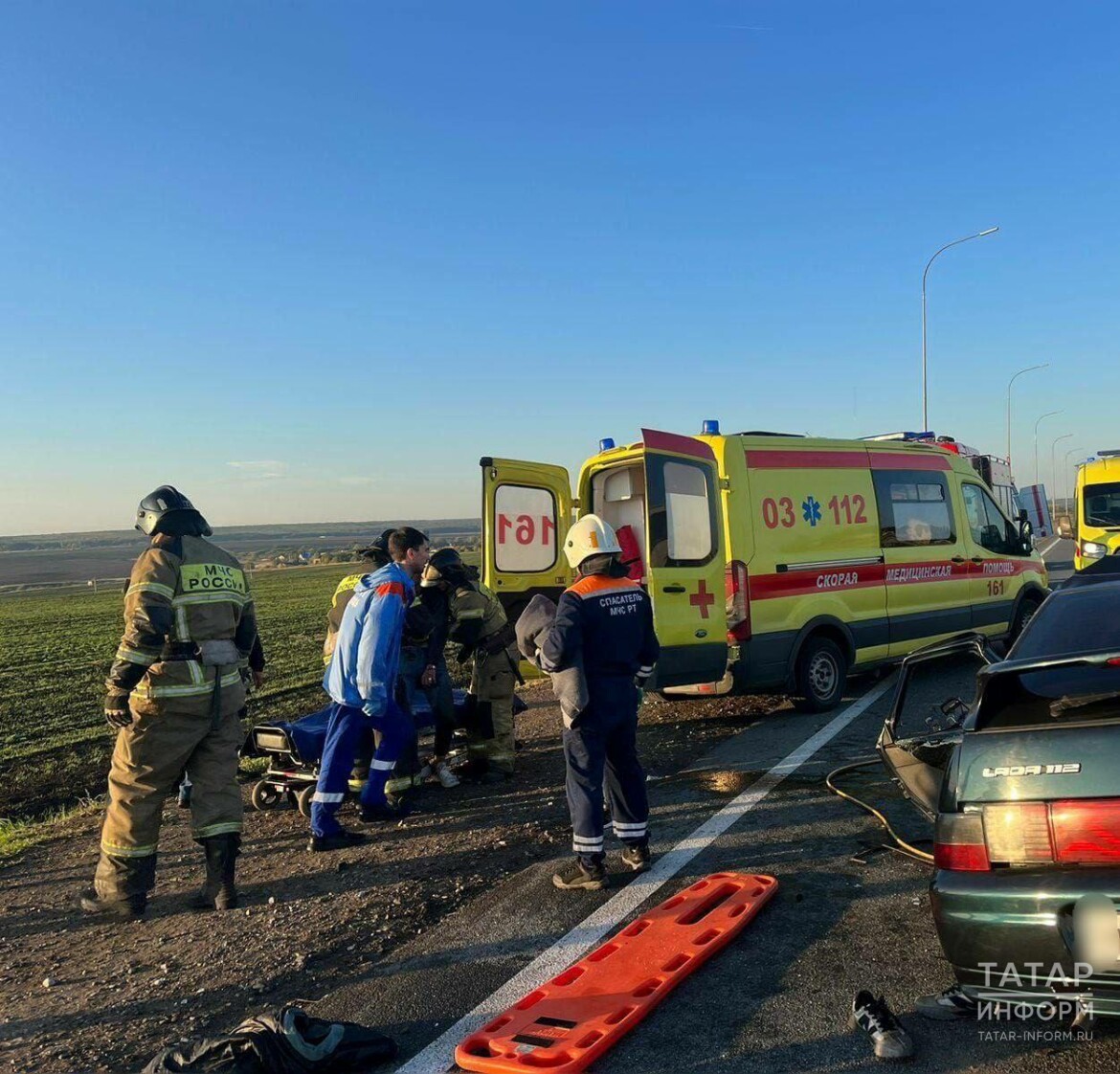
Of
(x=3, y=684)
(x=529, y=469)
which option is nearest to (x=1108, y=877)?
(x=529, y=469)

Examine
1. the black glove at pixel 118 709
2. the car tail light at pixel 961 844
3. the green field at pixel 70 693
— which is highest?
the black glove at pixel 118 709

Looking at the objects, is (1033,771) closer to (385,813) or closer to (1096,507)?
(385,813)

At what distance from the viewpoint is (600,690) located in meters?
4.62

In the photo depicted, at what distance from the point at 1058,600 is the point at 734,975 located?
2443 millimetres

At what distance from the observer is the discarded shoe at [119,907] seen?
4457 mm

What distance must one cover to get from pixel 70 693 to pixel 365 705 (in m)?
10.9

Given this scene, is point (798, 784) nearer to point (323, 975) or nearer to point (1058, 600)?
point (1058, 600)

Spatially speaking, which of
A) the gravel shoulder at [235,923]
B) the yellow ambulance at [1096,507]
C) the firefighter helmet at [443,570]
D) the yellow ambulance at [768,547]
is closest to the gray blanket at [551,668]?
the gravel shoulder at [235,923]

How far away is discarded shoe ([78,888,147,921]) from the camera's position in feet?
14.6

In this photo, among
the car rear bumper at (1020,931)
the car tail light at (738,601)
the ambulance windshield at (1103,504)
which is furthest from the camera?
the ambulance windshield at (1103,504)

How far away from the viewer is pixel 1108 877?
8.68 ft

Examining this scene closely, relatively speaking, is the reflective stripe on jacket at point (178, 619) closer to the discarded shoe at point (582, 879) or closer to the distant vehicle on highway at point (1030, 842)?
the discarded shoe at point (582, 879)

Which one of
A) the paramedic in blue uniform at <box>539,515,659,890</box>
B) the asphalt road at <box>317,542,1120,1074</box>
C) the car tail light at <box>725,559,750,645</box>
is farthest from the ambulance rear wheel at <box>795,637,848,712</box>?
the paramedic in blue uniform at <box>539,515,659,890</box>

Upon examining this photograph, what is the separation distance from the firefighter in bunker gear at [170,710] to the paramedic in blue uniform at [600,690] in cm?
168
